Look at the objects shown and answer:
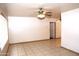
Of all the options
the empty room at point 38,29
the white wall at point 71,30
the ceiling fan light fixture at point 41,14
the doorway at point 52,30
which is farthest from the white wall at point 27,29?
the white wall at point 71,30

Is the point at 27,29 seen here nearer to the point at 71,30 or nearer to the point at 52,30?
the point at 52,30

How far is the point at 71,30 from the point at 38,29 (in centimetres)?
383

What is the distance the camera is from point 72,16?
494 centimetres

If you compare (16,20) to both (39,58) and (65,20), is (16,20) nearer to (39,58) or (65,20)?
(65,20)

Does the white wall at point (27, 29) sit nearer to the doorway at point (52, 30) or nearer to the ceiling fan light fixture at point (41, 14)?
the doorway at point (52, 30)

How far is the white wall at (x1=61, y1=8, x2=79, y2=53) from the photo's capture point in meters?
4.62

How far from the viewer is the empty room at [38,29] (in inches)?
177

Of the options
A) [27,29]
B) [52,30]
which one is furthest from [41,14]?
[52,30]

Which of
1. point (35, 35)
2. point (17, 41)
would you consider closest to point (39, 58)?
point (17, 41)

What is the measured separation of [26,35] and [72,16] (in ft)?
13.4

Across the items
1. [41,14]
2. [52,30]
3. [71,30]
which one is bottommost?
[52,30]

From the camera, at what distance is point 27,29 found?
26.0 ft

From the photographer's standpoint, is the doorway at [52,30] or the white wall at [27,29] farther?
the doorway at [52,30]

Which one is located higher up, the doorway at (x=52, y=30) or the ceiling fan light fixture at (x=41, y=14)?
the ceiling fan light fixture at (x=41, y=14)
